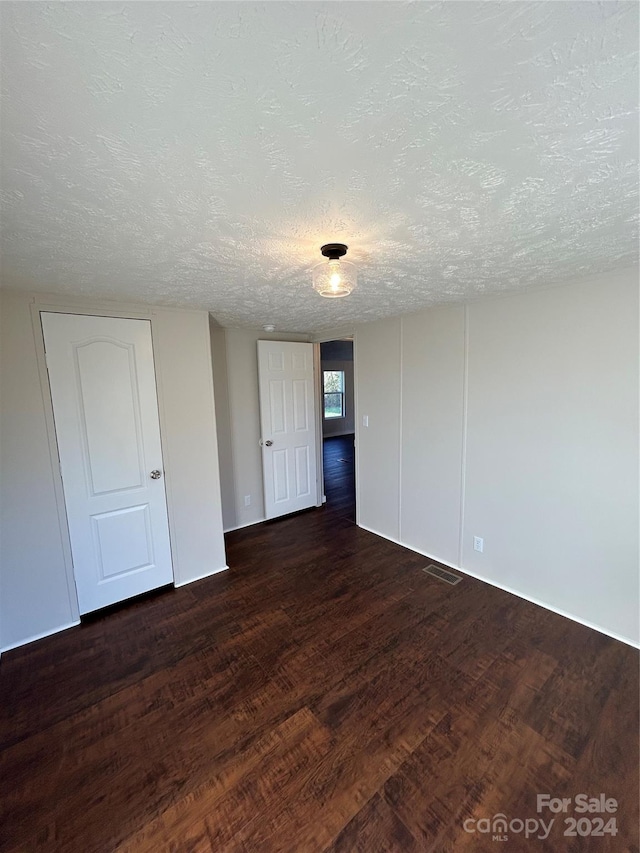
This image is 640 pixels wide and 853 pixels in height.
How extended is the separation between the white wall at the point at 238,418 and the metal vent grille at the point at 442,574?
6.52 feet

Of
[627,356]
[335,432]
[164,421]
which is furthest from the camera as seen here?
[335,432]

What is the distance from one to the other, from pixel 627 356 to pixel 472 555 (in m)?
1.77

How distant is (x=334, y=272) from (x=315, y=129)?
2.19ft

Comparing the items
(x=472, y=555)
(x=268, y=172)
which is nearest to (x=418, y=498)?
(x=472, y=555)

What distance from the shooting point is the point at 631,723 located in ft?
5.41

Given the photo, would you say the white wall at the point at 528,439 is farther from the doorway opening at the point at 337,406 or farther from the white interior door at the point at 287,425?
the doorway opening at the point at 337,406

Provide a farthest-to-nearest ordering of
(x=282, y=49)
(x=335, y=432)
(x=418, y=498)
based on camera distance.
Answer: (x=335, y=432) < (x=418, y=498) < (x=282, y=49)

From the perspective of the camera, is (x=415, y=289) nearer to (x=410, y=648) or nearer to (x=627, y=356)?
(x=627, y=356)

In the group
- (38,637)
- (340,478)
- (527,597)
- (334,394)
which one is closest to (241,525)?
(38,637)

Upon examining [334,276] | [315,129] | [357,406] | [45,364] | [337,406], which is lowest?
[337,406]

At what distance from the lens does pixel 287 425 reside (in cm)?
411

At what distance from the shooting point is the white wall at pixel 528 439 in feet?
6.90

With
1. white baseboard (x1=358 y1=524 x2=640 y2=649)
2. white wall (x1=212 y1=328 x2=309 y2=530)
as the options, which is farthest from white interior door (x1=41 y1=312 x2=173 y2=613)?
white baseboard (x1=358 y1=524 x2=640 y2=649)

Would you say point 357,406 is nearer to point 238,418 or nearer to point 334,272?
point 238,418
